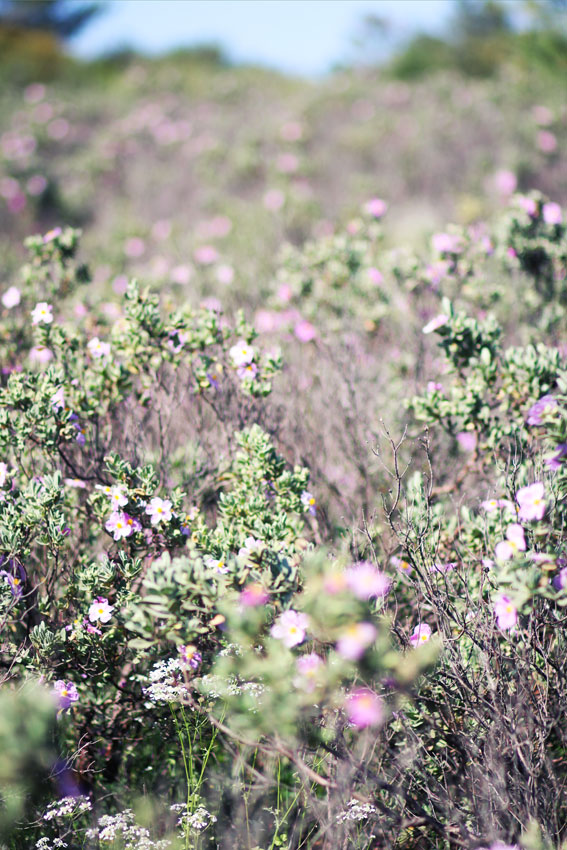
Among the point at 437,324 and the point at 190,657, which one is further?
the point at 437,324

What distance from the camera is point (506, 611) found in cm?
157

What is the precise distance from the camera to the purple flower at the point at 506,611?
154 centimetres

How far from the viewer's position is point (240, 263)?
6285 millimetres

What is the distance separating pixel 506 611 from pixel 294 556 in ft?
1.98

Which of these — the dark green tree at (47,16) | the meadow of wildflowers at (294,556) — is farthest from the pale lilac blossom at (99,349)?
the dark green tree at (47,16)

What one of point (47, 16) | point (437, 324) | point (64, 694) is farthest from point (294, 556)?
point (47, 16)

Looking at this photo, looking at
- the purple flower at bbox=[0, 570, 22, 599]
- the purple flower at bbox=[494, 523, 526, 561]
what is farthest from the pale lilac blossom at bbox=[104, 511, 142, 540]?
the purple flower at bbox=[494, 523, 526, 561]

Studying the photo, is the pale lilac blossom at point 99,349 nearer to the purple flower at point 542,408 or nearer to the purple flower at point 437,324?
the purple flower at point 437,324

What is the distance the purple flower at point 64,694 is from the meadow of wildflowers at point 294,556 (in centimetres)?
1

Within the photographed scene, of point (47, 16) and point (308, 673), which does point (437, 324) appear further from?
point (47, 16)

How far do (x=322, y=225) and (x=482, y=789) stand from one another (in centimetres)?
662

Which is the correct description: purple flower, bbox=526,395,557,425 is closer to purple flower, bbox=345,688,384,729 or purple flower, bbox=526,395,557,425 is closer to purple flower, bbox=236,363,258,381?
purple flower, bbox=345,688,384,729

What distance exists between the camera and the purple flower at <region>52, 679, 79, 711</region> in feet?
6.33

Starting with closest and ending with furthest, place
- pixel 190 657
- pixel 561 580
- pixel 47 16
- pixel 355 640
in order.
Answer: pixel 355 640 < pixel 561 580 < pixel 190 657 < pixel 47 16
